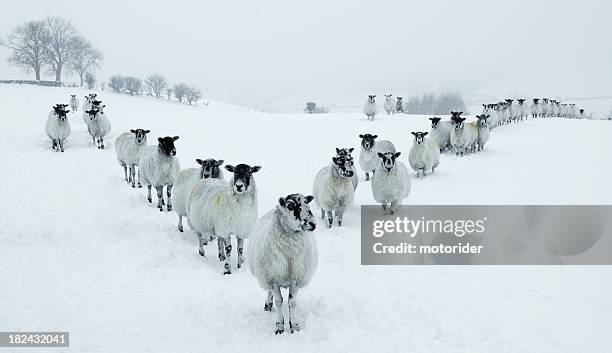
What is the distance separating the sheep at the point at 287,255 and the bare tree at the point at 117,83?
74.9m

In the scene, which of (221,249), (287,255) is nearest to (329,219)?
(221,249)

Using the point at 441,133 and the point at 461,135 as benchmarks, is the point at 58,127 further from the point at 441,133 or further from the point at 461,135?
the point at 461,135

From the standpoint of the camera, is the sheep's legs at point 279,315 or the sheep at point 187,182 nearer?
the sheep's legs at point 279,315

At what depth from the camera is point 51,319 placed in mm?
7203

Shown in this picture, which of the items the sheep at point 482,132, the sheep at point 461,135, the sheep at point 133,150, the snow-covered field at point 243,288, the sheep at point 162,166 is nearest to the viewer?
the snow-covered field at point 243,288

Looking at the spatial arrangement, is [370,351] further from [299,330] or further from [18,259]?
[18,259]

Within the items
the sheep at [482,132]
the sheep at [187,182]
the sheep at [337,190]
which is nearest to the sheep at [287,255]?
the sheep at [187,182]

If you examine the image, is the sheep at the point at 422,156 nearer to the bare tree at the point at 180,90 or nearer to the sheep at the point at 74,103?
the sheep at the point at 74,103

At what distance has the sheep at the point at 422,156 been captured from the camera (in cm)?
1858

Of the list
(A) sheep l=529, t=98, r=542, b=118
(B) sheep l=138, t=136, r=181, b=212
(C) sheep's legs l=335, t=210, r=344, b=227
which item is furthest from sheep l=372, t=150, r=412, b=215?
(A) sheep l=529, t=98, r=542, b=118

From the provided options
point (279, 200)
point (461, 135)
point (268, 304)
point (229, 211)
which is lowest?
point (268, 304)

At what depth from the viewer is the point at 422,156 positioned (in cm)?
1856

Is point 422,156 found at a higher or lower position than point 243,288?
higher

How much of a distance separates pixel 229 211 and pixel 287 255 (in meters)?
2.95
